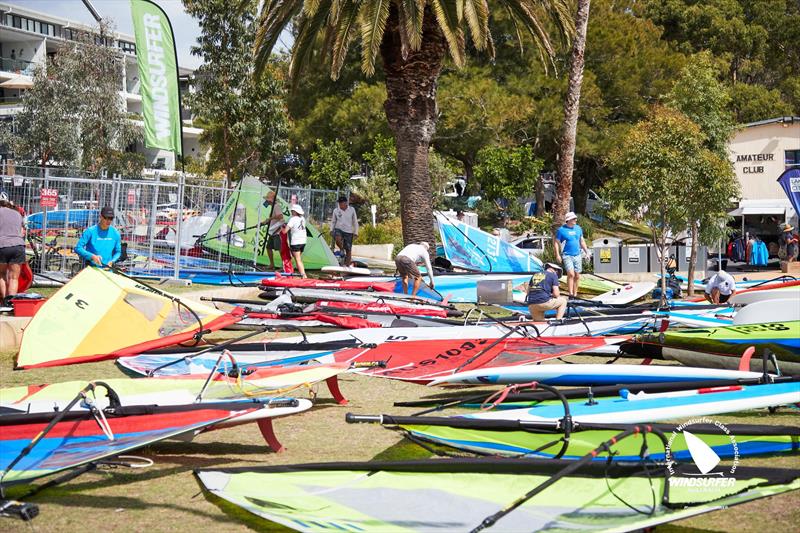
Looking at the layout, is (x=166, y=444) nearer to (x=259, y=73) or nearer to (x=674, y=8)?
(x=259, y=73)

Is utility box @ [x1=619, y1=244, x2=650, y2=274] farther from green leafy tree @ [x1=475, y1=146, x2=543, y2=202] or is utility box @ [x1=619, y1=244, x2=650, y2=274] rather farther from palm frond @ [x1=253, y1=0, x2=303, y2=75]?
green leafy tree @ [x1=475, y1=146, x2=543, y2=202]

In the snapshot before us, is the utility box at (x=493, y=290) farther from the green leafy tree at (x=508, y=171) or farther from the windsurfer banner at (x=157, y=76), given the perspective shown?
the green leafy tree at (x=508, y=171)

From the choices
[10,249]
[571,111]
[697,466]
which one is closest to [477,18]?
[571,111]

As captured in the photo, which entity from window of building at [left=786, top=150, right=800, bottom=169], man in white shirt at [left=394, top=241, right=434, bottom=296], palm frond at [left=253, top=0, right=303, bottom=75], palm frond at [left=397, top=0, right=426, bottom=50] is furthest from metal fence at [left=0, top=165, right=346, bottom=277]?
window of building at [left=786, top=150, right=800, bottom=169]

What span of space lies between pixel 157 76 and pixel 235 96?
59.5 ft

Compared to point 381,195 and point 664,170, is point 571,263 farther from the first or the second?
point 381,195

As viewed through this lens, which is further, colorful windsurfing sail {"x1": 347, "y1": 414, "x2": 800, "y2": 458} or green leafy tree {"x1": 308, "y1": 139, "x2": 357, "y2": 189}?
green leafy tree {"x1": 308, "y1": 139, "x2": 357, "y2": 189}

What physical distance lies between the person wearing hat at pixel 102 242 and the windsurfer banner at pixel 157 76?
7.03m

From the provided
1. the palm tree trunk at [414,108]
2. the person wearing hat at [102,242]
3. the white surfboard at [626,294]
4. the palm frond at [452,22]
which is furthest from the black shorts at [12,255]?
the white surfboard at [626,294]

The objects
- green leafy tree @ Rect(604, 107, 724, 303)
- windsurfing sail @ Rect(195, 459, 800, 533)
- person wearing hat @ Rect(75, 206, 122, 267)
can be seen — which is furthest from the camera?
green leafy tree @ Rect(604, 107, 724, 303)

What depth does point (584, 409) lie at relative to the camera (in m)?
6.27

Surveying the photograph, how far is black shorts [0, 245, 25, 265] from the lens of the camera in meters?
11.9

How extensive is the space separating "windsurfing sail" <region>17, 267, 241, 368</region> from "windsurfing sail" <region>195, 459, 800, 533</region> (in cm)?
459

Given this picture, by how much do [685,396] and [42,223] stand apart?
43.3 feet
